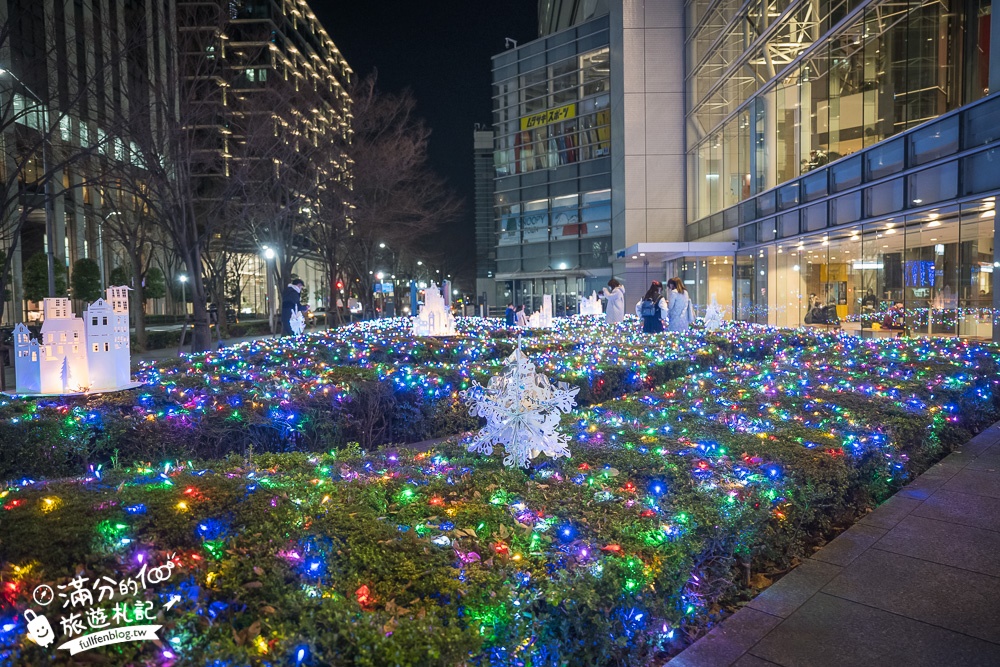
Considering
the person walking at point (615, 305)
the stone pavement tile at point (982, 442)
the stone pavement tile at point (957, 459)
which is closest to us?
the stone pavement tile at point (957, 459)

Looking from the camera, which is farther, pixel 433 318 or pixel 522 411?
pixel 433 318

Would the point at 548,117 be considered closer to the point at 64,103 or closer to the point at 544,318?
the point at 544,318

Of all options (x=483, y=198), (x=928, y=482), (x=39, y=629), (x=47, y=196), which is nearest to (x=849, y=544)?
(x=928, y=482)

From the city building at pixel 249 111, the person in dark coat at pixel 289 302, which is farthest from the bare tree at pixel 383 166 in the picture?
the person in dark coat at pixel 289 302

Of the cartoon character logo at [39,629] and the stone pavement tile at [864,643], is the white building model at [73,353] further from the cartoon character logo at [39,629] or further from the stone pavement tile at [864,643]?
the stone pavement tile at [864,643]

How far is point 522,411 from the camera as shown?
4.36 meters

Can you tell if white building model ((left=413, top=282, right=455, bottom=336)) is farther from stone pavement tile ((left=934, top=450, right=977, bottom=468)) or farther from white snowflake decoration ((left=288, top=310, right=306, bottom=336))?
stone pavement tile ((left=934, top=450, right=977, bottom=468))

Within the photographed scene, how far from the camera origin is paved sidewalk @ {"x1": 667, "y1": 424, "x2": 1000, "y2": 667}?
3146 millimetres

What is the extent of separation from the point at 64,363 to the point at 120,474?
504 centimetres

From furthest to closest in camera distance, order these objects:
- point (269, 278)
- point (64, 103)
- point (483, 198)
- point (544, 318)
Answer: point (483, 198)
point (269, 278)
point (544, 318)
point (64, 103)

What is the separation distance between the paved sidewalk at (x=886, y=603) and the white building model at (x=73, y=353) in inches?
302

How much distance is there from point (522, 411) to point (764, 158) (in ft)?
76.5

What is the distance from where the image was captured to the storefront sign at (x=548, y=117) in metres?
42.8

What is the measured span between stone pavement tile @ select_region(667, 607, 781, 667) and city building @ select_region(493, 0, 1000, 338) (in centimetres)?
1351
